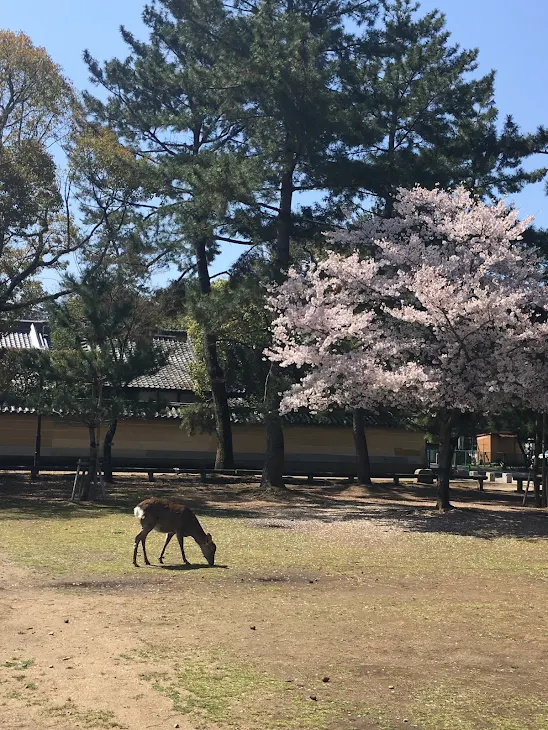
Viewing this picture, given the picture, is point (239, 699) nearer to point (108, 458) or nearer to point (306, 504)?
point (306, 504)

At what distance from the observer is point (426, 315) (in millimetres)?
17344

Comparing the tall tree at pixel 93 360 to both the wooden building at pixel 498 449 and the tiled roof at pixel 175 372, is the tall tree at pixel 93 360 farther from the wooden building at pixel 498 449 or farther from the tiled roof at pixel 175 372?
the wooden building at pixel 498 449

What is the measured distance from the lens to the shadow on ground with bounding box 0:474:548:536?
58.0 ft

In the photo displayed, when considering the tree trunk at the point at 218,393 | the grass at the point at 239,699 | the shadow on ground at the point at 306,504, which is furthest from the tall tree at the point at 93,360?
the grass at the point at 239,699

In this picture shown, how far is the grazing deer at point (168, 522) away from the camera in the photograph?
11.0m

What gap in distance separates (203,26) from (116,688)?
23.4 metres

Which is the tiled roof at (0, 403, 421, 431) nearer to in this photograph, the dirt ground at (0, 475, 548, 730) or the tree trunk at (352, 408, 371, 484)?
the tree trunk at (352, 408, 371, 484)

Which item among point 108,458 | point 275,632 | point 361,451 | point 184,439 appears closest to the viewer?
point 275,632

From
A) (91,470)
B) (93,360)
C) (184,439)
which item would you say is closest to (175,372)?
(184,439)

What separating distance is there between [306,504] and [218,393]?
35.4 ft

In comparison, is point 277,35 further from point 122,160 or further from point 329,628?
point 329,628

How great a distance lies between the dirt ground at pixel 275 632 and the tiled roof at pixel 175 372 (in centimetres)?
2134

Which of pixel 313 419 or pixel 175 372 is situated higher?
pixel 175 372

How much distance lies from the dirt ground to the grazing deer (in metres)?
0.37
